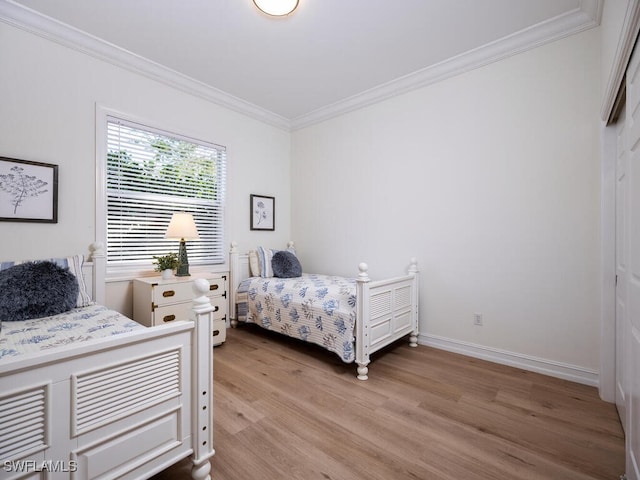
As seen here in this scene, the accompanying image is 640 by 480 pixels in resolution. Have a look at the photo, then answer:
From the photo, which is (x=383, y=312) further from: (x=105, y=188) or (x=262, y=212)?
(x=105, y=188)

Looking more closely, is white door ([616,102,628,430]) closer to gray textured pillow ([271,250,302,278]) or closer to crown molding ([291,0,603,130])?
crown molding ([291,0,603,130])

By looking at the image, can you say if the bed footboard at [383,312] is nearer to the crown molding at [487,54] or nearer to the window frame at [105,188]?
the crown molding at [487,54]

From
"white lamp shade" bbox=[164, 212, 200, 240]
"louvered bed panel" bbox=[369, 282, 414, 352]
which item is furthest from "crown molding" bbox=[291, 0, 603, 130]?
"white lamp shade" bbox=[164, 212, 200, 240]

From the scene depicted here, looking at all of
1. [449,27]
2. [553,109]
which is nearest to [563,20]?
[553,109]

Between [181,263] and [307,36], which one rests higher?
[307,36]

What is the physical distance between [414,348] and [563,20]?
2971mm

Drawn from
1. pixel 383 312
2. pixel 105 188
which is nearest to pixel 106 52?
pixel 105 188

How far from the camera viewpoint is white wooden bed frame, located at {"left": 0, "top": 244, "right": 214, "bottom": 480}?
91 cm

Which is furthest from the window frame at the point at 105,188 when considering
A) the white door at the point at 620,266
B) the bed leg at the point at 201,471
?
the white door at the point at 620,266

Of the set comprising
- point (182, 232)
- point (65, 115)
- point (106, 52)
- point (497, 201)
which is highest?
point (106, 52)

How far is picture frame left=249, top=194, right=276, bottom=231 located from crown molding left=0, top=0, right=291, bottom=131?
3.57ft

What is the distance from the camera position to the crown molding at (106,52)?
2.21m

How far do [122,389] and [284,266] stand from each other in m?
2.46

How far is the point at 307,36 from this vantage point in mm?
2518
